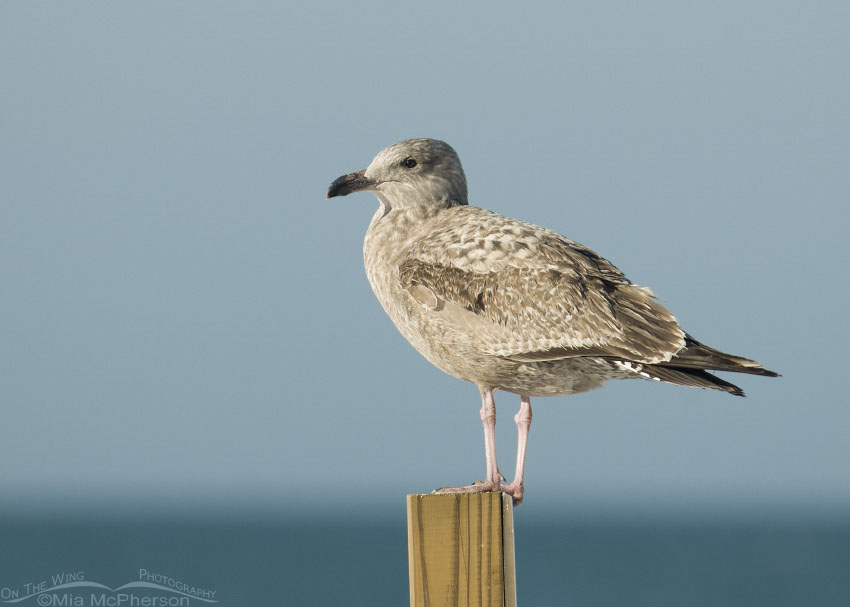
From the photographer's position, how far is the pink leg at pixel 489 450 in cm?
945

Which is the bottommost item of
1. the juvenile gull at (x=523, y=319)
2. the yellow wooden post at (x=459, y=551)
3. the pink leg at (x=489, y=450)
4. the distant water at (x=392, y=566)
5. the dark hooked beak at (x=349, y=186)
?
the yellow wooden post at (x=459, y=551)

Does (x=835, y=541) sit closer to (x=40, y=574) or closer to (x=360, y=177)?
(x=40, y=574)

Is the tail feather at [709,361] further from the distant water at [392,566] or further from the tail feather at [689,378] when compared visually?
the distant water at [392,566]

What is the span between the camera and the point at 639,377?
9.55m

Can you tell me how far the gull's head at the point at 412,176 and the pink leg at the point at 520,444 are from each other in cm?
200

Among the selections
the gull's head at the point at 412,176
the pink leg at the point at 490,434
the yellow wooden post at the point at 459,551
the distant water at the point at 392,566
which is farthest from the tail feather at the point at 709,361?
the distant water at the point at 392,566

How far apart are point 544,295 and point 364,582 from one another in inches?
3934

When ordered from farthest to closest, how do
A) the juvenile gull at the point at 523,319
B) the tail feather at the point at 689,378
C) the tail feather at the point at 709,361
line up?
the juvenile gull at the point at 523,319 < the tail feather at the point at 689,378 < the tail feather at the point at 709,361

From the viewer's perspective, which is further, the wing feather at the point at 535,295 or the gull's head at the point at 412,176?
the gull's head at the point at 412,176

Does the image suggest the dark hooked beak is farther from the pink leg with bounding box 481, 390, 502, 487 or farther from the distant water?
the distant water

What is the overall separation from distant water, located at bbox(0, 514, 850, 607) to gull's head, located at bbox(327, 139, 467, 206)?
3142 inches

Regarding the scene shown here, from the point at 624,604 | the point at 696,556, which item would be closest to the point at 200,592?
the point at 624,604

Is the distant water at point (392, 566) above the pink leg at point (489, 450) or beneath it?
above

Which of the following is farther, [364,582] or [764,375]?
[364,582]
